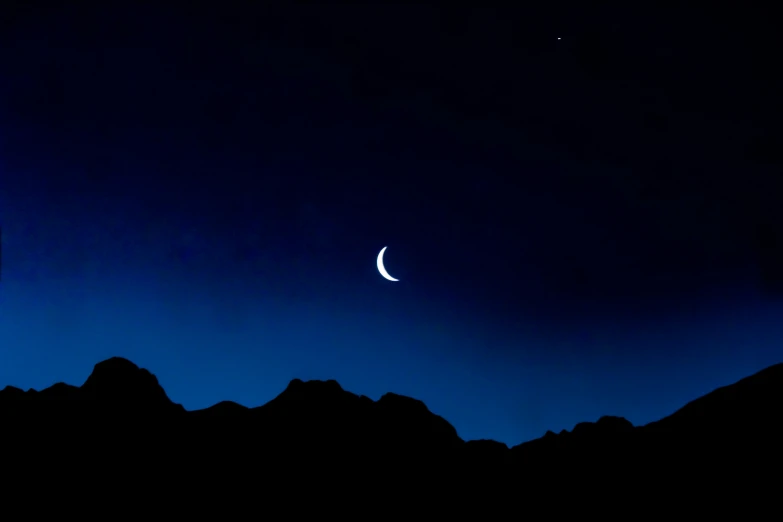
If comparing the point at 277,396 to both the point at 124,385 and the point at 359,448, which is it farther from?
the point at 124,385

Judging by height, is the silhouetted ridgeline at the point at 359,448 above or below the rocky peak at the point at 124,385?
below

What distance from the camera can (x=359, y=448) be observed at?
64312mm

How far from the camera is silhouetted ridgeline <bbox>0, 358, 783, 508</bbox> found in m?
49.9

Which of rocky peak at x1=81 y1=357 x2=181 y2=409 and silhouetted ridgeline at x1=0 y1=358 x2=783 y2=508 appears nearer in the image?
silhouetted ridgeline at x1=0 y1=358 x2=783 y2=508

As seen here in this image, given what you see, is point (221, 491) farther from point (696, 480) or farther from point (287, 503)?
point (696, 480)

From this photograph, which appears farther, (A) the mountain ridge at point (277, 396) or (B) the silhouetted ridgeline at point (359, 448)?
(A) the mountain ridge at point (277, 396)

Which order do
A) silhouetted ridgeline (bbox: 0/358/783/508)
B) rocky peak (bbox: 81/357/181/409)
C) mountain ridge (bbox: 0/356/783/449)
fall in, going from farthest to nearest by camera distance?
rocky peak (bbox: 81/357/181/409) < mountain ridge (bbox: 0/356/783/449) < silhouetted ridgeline (bbox: 0/358/783/508)

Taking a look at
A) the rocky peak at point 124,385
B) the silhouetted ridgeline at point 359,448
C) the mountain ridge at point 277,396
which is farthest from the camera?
the rocky peak at point 124,385

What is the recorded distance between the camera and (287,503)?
174 ft

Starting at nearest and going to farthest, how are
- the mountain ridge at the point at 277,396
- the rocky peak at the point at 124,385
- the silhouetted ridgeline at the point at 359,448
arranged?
1. the silhouetted ridgeline at the point at 359,448
2. the mountain ridge at the point at 277,396
3. the rocky peak at the point at 124,385

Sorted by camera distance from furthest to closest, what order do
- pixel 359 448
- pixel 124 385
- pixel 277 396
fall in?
1. pixel 277 396
2. pixel 359 448
3. pixel 124 385

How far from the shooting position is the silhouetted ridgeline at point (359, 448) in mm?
49938

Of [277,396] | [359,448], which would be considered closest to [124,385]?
[277,396]

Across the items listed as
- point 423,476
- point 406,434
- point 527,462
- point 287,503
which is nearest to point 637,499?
point 527,462
